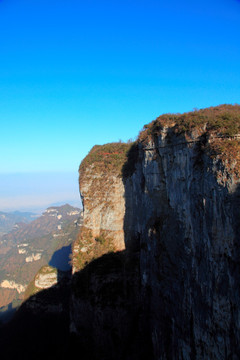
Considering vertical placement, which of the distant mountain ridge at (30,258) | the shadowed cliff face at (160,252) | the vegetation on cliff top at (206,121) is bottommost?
the distant mountain ridge at (30,258)

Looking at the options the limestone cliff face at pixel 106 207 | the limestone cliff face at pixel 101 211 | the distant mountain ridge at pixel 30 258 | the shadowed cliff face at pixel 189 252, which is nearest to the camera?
the shadowed cliff face at pixel 189 252

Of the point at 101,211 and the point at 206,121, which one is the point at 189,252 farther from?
the point at 101,211

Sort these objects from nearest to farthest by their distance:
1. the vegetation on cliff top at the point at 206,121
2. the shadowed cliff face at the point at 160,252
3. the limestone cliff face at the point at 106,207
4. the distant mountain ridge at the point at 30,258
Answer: the shadowed cliff face at the point at 160,252 → the vegetation on cliff top at the point at 206,121 → the limestone cliff face at the point at 106,207 → the distant mountain ridge at the point at 30,258

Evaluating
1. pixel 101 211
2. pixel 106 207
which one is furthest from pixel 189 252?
pixel 101 211

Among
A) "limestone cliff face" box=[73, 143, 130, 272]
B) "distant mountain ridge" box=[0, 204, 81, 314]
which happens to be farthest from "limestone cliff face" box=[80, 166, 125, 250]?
"distant mountain ridge" box=[0, 204, 81, 314]

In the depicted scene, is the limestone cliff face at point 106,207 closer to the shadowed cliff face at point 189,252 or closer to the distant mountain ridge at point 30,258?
the shadowed cliff face at point 189,252

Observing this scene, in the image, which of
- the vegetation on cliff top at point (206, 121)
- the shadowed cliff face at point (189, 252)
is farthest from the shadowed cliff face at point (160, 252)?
the vegetation on cliff top at point (206, 121)

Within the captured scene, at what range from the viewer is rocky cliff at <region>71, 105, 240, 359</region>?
9953mm

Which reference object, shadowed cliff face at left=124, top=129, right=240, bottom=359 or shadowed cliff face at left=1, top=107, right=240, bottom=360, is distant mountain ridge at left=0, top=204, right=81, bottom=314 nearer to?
shadowed cliff face at left=1, top=107, right=240, bottom=360

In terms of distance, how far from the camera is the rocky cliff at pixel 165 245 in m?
9.95

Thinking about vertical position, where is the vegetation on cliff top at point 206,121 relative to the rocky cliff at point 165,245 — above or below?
above

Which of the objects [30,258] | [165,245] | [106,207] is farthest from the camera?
[30,258]

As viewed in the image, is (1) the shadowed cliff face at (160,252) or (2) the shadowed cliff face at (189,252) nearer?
(2) the shadowed cliff face at (189,252)

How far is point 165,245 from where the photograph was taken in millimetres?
14891
